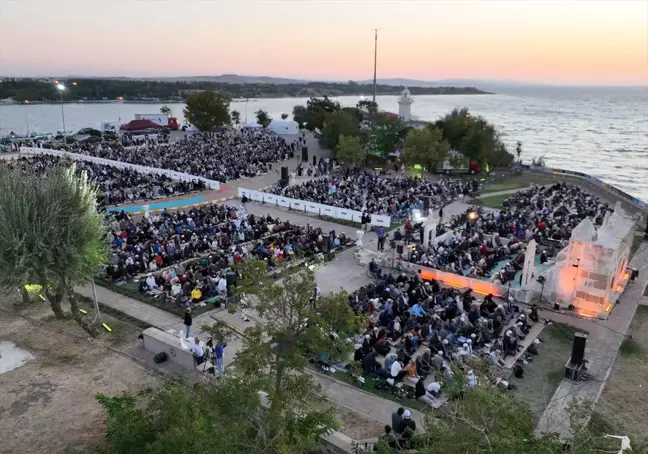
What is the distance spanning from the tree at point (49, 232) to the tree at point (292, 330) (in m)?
7.28

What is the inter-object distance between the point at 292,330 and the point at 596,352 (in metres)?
11.0

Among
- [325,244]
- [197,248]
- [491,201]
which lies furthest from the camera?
[491,201]

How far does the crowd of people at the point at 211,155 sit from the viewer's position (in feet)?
137

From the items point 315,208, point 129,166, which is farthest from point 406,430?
point 129,166

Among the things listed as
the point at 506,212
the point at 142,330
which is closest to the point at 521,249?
the point at 506,212

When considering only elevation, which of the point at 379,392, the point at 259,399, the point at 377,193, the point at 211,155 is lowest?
the point at 379,392

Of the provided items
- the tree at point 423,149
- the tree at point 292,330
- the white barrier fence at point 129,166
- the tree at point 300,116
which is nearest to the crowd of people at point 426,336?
the tree at point 292,330

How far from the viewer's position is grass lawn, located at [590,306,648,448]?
37.3 feet

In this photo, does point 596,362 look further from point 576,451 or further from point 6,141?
point 6,141

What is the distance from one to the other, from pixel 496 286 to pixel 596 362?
15.7ft

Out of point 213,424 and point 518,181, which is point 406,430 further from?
point 518,181

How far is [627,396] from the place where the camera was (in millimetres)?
12680

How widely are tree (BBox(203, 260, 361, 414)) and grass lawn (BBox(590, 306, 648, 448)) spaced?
22.0ft

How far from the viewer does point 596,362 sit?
46.8ft
